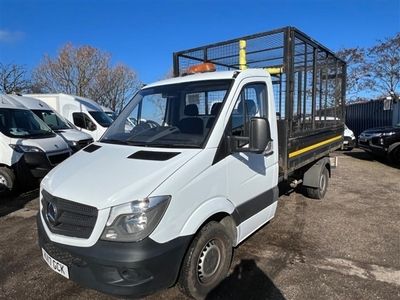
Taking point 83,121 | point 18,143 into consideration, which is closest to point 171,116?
point 18,143

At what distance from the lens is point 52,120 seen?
11102mm

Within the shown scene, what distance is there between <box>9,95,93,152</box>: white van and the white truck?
20.3ft

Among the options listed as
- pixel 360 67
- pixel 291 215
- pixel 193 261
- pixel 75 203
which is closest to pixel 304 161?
pixel 291 215

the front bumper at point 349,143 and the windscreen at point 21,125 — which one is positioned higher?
the windscreen at point 21,125

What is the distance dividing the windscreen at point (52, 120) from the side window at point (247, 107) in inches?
325

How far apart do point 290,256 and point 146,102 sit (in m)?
2.71

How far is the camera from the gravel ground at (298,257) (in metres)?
3.70

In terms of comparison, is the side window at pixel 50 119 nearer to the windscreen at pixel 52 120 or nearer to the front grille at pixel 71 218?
the windscreen at pixel 52 120

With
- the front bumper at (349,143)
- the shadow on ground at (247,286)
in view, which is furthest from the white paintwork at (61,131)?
the front bumper at (349,143)

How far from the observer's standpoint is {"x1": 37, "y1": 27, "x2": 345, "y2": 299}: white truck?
9.28 feet

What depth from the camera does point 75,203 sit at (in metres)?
2.97

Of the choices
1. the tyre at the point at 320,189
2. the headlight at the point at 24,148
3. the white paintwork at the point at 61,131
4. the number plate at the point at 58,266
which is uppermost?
the white paintwork at the point at 61,131

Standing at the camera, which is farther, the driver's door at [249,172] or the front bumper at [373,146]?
the front bumper at [373,146]

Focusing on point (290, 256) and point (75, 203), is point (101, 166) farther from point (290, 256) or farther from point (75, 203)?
point (290, 256)
